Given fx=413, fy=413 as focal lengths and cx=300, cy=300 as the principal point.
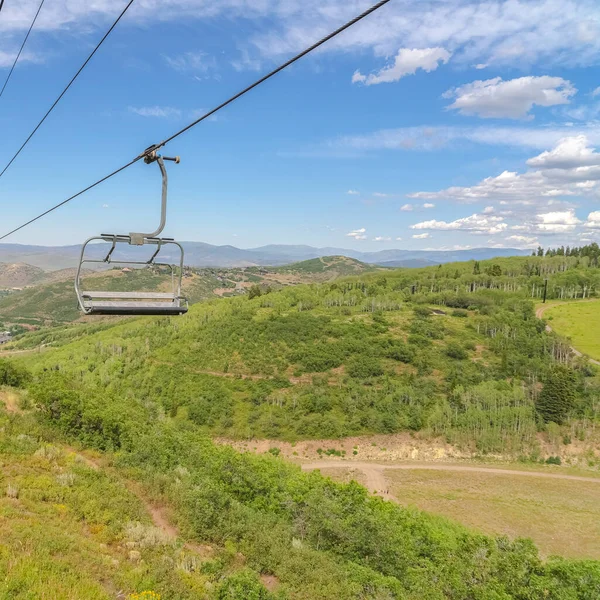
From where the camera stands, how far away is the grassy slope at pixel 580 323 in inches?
3113

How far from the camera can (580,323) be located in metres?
88.4

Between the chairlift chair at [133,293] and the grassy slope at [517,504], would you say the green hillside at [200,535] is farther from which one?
the grassy slope at [517,504]

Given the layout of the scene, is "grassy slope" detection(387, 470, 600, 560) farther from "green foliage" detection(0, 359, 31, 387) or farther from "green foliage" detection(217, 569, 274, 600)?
"green foliage" detection(0, 359, 31, 387)

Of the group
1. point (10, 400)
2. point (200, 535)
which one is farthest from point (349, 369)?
point (200, 535)

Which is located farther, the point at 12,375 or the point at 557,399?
the point at 557,399

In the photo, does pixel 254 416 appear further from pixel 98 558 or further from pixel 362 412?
pixel 98 558

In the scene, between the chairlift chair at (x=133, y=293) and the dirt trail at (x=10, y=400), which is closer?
the chairlift chair at (x=133, y=293)

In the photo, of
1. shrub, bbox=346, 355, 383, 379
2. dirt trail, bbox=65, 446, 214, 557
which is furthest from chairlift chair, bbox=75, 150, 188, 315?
shrub, bbox=346, 355, 383, 379

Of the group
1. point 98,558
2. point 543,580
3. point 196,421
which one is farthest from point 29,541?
point 196,421

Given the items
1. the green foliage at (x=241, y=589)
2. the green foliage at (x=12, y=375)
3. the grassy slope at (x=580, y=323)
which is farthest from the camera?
the grassy slope at (x=580, y=323)

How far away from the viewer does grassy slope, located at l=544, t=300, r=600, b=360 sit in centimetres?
7906

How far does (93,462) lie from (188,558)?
8933 mm

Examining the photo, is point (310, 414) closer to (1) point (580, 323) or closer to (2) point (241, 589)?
(2) point (241, 589)

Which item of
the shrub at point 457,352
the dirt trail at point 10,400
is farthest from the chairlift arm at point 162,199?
the shrub at point 457,352
